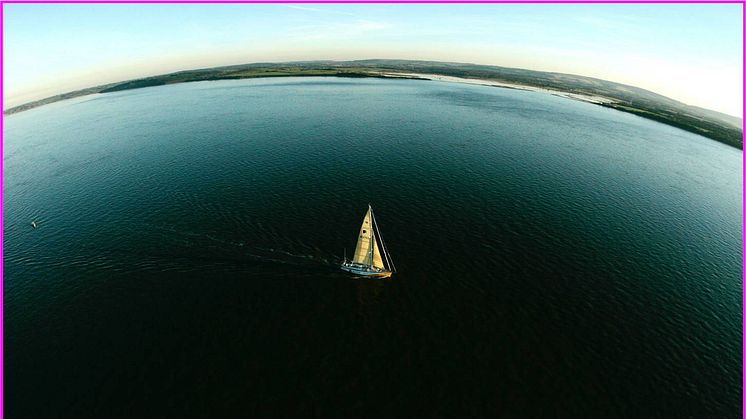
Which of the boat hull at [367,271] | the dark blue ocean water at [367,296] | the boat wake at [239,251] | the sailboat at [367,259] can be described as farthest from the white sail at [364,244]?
the boat wake at [239,251]

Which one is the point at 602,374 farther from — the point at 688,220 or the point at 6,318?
the point at 6,318

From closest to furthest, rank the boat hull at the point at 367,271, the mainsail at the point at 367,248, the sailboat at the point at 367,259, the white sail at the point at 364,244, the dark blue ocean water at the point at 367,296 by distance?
the dark blue ocean water at the point at 367,296, the white sail at the point at 364,244, the mainsail at the point at 367,248, the sailboat at the point at 367,259, the boat hull at the point at 367,271

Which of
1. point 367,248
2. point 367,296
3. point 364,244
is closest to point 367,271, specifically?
point 367,248

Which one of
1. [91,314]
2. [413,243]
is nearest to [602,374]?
[413,243]

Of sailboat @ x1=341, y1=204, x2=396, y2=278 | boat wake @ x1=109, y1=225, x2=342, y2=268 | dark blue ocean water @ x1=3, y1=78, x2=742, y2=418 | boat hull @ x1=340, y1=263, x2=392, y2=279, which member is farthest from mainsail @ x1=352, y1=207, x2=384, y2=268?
boat wake @ x1=109, y1=225, x2=342, y2=268

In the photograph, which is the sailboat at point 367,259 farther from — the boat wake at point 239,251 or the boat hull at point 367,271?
the boat wake at point 239,251

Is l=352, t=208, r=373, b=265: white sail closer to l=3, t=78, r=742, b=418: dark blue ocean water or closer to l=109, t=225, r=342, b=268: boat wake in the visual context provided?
l=3, t=78, r=742, b=418: dark blue ocean water
